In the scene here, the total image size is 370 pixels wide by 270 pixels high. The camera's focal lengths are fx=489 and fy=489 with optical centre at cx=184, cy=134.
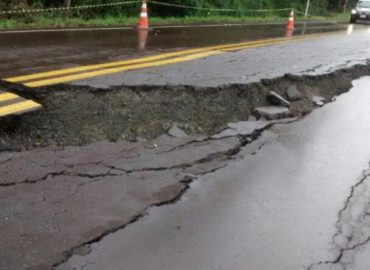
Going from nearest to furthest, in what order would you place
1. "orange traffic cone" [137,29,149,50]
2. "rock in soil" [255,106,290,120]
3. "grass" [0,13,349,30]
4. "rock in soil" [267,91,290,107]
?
"rock in soil" [255,106,290,120] < "rock in soil" [267,91,290,107] < "orange traffic cone" [137,29,149,50] < "grass" [0,13,349,30]

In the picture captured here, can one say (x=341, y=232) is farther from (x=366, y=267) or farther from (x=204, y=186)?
(x=204, y=186)

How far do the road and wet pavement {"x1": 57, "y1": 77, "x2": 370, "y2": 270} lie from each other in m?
0.01

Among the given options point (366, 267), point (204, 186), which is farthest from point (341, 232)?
point (204, 186)

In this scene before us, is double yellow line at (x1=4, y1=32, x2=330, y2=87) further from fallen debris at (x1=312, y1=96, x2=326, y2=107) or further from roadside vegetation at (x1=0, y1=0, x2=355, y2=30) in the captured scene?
roadside vegetation at (x1=0, y1=0, x2=355, y2=30)

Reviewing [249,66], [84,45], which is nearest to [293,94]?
[249,66]

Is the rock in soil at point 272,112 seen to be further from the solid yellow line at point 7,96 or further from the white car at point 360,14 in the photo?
the white car at point 360,14

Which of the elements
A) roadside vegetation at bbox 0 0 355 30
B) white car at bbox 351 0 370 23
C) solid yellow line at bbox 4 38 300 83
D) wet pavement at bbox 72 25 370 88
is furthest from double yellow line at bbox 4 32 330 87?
white car at bbox 351 0 370 23

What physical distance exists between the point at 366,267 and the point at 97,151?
2718 millimetres

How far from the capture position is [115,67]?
25.1 ft

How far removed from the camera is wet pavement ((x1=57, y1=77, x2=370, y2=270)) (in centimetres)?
338

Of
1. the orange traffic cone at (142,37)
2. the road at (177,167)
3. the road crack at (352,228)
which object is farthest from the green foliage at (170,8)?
the road crack at (352,228)

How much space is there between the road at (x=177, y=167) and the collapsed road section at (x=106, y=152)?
0.01 metres

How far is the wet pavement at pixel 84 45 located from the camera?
7578mm

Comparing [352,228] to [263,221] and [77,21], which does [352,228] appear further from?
[77,21]
